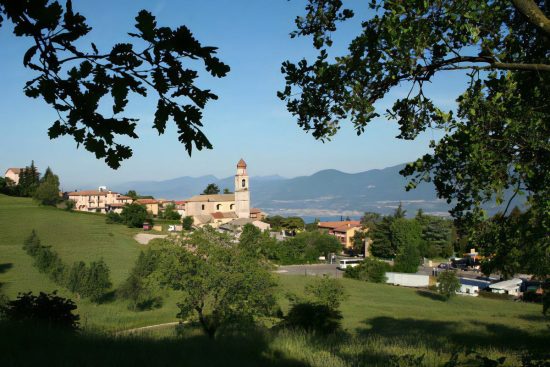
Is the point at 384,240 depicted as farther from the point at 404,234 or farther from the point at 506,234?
the point at 506,234

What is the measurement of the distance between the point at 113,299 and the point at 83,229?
41560mm

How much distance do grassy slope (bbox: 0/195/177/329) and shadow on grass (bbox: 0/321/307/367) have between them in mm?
7241

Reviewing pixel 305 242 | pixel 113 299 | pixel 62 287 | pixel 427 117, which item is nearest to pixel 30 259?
pixel 62 287

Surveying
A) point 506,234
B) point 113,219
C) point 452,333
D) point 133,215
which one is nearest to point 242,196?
point 133,215

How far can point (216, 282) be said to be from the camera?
79.0ft

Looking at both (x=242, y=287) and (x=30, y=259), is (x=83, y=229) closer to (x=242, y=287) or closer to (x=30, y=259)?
(x=30, y=259)

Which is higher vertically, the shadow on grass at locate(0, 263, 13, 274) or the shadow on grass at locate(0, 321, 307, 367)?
the shadow on grass at locate(0, 321, 307, 367)

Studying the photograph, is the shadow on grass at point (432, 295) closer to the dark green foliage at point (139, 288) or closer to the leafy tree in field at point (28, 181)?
the dark green foliage at point (139, 288)

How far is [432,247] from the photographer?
86.9 meters

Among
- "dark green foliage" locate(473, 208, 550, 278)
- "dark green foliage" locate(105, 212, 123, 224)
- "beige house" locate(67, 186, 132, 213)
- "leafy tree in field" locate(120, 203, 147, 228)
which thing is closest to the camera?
"dark green foliage" locate(473, 208, 550, 278)

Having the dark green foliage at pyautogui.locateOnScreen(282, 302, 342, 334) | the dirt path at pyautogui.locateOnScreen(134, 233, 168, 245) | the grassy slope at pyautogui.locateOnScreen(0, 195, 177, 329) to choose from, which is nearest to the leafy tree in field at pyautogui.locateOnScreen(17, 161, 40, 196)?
the grassy slope at pyautogui.locateOnScreen(0, 195, 177, 329)

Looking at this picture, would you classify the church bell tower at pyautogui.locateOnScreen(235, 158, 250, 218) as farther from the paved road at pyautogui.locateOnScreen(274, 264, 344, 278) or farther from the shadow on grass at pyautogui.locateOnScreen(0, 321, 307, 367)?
the shadow on grass at pyautogui.locateOnScreen(0, 321, 307, 367)

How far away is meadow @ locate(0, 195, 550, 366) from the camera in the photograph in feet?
26.2

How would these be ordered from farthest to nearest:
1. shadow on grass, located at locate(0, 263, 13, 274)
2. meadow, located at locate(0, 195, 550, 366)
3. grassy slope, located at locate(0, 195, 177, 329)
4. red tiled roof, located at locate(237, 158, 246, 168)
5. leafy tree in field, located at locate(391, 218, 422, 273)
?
red tiled roof, located at locate(237, 158, 246, 168) < leafy tree in field, located at locate(391, 218, 422, 273) < shadow on grass, located at locate(0, 263, 13, 274) < grassy slope, located at locate(0, 195, 177, 329) < meadow, located at locate(0, 195, 550, 366)
